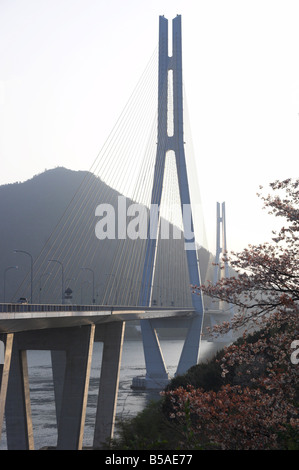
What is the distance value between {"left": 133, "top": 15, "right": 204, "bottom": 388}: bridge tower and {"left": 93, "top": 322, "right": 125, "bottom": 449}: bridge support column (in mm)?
10244

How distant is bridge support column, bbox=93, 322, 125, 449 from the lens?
124 feet

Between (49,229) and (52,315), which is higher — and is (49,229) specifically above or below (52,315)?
above

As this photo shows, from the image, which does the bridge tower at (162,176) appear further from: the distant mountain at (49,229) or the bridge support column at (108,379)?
the distant mountain at (49,229)

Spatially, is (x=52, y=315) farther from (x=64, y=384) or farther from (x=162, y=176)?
(x=162, y=176)

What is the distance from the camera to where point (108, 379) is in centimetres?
4088

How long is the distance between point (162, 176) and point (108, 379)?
1973cm

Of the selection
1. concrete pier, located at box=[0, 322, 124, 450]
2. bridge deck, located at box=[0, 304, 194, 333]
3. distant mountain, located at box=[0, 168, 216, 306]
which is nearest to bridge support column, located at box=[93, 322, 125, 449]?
concrete pier, located at box=[0, 322, 124, 450]

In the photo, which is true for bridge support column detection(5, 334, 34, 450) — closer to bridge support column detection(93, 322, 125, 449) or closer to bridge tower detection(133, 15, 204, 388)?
bridge support column detection(93, 322, 125, 449)

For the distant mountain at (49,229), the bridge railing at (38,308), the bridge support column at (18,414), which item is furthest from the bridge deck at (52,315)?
the distant mountain at (49,229)

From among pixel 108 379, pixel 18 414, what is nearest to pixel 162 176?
pixel 108 379

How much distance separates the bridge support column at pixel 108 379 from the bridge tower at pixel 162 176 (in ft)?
33.6

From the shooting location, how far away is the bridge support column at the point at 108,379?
37906 millimetres
